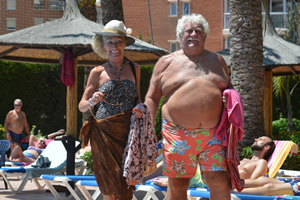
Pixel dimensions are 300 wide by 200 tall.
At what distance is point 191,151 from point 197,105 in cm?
37

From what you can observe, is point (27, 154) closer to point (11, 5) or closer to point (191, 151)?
point (191, 151)

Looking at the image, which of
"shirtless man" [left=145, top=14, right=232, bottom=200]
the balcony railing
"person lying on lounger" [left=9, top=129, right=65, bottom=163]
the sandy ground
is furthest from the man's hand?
the balcony railing

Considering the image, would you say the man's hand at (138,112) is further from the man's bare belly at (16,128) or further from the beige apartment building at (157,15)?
the beige apartment building at (157,15)

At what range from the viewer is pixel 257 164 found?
6.98 meters

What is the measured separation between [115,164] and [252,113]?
19.8ft

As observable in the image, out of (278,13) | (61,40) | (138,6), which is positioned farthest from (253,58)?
(138,6)

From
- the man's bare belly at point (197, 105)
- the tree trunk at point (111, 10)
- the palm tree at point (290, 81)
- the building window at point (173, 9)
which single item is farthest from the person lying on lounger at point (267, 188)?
the building window at point (173, 9)

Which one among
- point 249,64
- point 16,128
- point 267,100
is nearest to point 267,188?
point 249,64

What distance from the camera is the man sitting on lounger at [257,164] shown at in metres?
6.82

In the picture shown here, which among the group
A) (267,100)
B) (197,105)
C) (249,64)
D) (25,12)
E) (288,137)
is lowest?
(288,137)

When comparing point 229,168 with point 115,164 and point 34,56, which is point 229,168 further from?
point 34,56

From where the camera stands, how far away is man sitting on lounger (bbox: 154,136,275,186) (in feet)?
22.4

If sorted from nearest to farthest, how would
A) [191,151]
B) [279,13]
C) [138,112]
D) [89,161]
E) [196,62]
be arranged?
[191,151] → [196,62] → [138,112] → [89,161] → [279,13]

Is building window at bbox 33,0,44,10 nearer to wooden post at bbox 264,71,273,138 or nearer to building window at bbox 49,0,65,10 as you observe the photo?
building window at bbox 49,0,65,10
